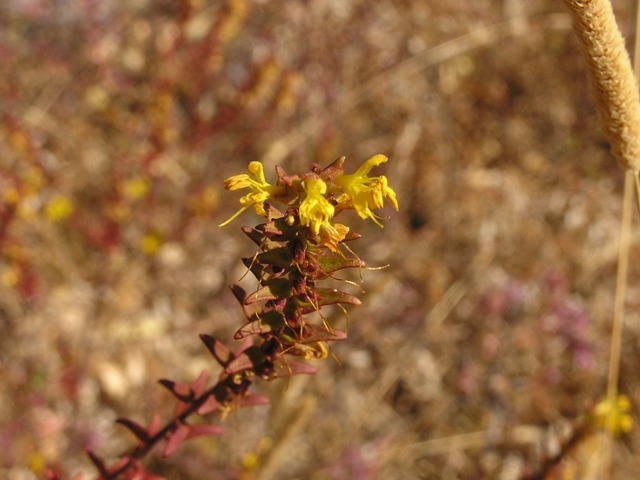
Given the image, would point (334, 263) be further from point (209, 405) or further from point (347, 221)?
point (347, 221)

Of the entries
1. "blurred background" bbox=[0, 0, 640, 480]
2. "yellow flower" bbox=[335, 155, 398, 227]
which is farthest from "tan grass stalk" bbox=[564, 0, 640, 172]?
"blurred background" bbox=[0, 0, 640, 480]

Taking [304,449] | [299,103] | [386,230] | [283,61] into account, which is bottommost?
[304,449]

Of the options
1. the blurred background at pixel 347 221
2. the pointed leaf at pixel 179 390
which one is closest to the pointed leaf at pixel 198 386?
the pointed leaf at pixel 179 390

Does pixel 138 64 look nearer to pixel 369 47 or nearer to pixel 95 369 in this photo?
pixel 369 47

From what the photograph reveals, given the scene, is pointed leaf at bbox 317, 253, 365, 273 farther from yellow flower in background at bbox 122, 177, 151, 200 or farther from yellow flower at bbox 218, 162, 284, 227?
yellow flower in background at bbox 122, 177, 151, 200

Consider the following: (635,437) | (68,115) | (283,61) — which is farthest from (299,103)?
(635,437)

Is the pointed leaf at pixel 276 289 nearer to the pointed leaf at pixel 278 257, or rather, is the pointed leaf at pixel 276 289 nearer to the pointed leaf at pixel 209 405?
the pointed leaf at pixel 278 257

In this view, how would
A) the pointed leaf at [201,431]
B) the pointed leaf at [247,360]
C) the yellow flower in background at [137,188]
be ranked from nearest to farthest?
the pointed leaf at [247,360] < the pointed leaf at [201,431] < the yellow flower in background at [137,188]
